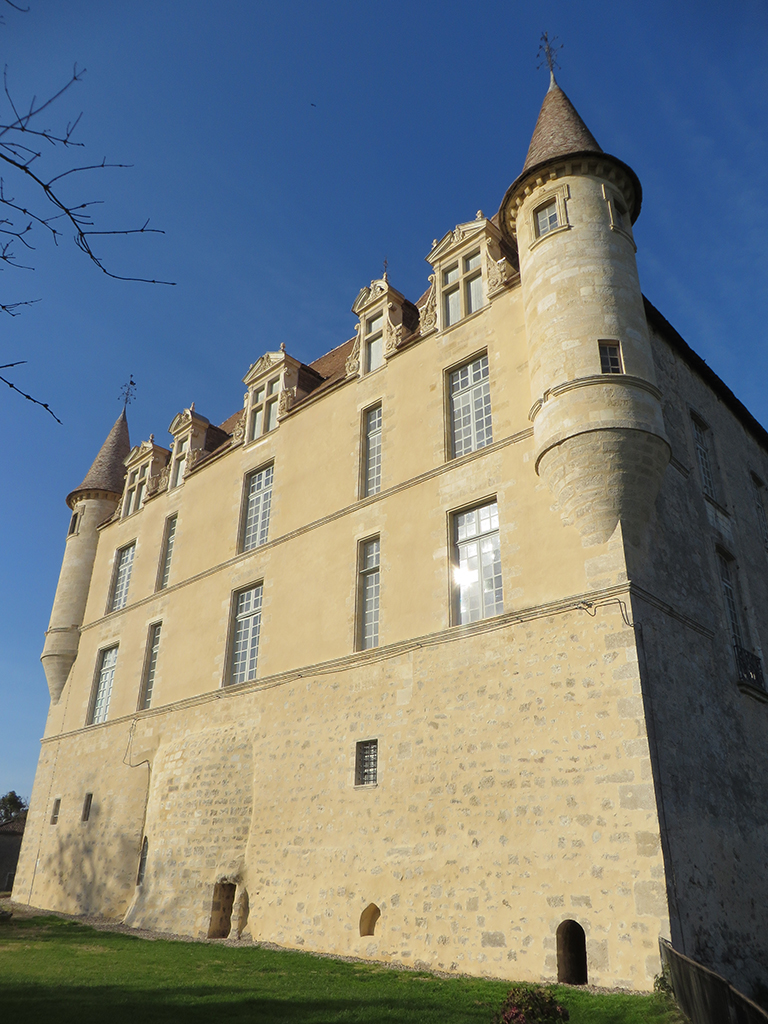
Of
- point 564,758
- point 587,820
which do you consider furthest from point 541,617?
point 587,820

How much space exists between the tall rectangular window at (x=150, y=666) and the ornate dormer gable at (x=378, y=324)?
31.1 feet

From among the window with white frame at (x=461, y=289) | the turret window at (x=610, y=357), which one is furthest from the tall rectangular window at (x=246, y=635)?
the turret window at (x=610, y=357)

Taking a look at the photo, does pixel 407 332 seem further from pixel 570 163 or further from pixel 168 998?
pixel 168 998

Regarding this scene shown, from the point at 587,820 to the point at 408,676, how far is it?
4188 mm

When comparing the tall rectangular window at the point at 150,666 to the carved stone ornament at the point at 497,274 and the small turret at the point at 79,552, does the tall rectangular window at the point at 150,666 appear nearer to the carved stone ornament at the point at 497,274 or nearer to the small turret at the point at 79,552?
the small turret at the point at 79,552

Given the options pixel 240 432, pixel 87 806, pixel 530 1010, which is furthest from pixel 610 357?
pixel 87 806

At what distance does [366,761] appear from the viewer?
13.8 metres

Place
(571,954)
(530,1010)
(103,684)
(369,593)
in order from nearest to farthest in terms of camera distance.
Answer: (530,1010) < (571,954) < (369,593) < (103,684)

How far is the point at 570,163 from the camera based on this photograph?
14.3 m

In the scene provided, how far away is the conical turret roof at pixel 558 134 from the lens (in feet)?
47.6

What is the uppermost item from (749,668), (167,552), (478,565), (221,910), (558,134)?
(558,134)

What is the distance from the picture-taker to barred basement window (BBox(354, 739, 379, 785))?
13547 millimetres

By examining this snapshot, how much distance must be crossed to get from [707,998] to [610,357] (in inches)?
370

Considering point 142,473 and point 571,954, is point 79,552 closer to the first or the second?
point 142,473
